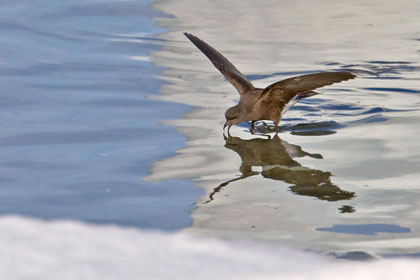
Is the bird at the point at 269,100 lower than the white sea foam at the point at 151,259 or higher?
higher

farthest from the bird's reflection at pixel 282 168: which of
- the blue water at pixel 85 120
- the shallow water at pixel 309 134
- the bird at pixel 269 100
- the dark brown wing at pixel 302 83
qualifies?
the blue water at pixel 85 120

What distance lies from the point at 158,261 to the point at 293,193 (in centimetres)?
108

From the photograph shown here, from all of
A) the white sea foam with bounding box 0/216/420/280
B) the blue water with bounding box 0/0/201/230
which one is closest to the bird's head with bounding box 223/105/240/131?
the blue water with bounding box 0/0/201/230

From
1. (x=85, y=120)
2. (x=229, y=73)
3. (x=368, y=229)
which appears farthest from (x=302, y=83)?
(x=368, y=229)

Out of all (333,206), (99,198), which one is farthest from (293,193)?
(99,198)

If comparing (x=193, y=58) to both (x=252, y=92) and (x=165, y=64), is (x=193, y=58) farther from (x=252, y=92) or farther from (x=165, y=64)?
(x=252, y=92)

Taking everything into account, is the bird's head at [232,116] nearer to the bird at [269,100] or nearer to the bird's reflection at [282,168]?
the bird at [269,100]

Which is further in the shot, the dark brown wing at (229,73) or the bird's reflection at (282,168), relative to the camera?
the dark brown wing at (229,73)

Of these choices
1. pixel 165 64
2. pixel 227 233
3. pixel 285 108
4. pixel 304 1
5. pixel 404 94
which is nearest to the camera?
pixel 227 233

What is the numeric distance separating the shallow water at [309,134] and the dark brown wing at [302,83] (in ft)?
0.93

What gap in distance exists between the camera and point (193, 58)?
7988 millimetres

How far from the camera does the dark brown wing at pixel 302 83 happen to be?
207 inches

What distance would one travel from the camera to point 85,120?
19.5 feet

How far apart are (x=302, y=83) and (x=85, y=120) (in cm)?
153
